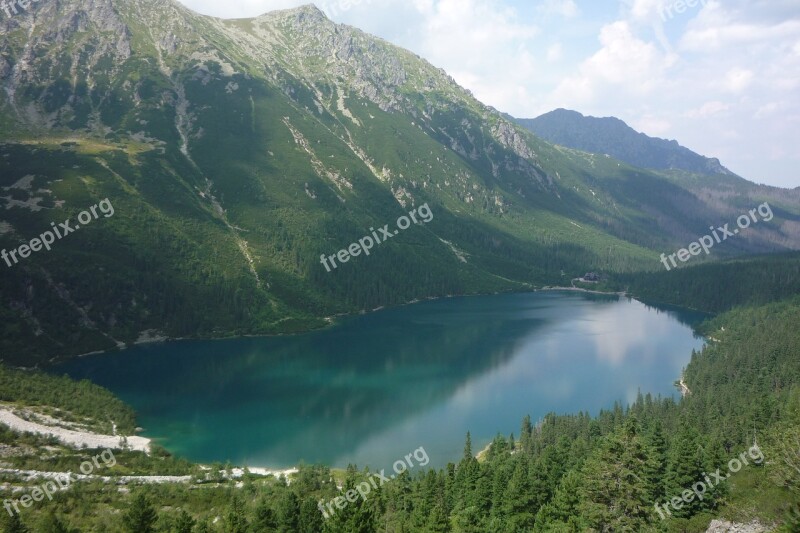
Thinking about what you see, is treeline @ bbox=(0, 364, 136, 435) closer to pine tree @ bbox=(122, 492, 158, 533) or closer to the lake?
the lake

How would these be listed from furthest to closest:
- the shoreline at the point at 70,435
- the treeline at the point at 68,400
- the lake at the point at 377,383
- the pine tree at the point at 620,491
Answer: the lake at the point at 377,383 < the treeline at the point at 68,400 < the shoreline at the point at 70,435 < the pine tree at the point at 620,491

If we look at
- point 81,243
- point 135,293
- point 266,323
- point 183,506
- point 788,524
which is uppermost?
point 81,243

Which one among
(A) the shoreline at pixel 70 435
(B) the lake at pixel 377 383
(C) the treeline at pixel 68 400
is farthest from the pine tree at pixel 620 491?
(C) the treeline at pixel 68 400

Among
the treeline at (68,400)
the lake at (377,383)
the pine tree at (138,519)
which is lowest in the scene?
the lake at (377,383)

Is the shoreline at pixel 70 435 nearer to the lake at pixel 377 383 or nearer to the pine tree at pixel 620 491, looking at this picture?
the lake at pixel 377 383

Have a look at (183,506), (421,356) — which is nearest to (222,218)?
(421,356)

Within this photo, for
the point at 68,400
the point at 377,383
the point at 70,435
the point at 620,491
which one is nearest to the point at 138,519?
the point at 620,491

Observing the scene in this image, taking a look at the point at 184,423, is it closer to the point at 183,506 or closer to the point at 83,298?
the point at 183,506

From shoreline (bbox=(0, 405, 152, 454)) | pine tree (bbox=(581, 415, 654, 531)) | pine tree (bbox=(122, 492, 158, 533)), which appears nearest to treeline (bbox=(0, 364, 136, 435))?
shoreline (bbox=(0, 405, 152, 454))

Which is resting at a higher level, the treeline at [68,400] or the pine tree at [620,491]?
the treeline at [68,400]
